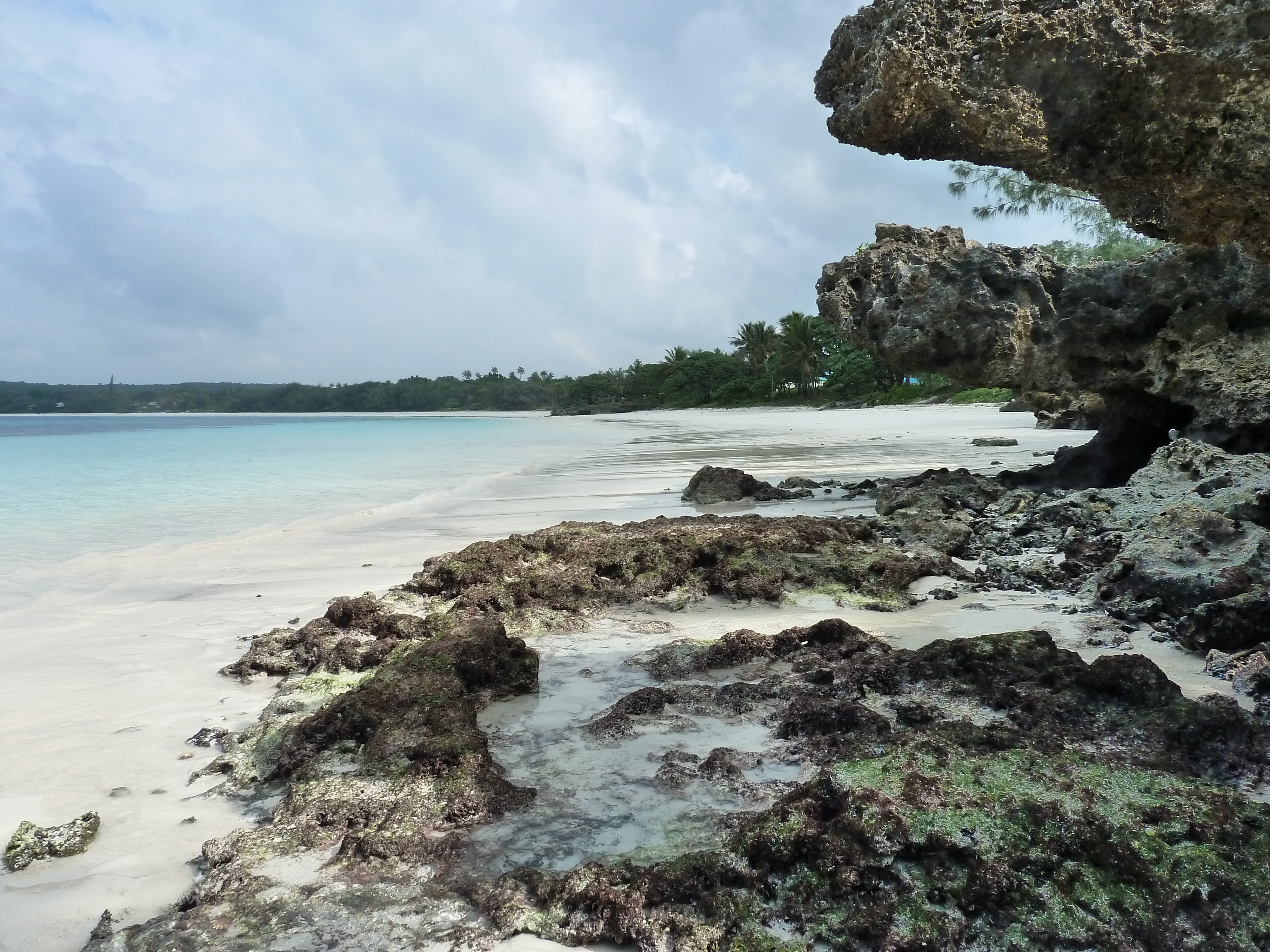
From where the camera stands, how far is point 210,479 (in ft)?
58.0

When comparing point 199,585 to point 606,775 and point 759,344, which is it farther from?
point 759,344

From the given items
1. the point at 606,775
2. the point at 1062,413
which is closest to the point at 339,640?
the point at 606,775

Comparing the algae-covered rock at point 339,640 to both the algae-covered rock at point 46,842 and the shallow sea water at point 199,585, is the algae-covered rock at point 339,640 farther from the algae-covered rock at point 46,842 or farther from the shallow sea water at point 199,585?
the algae-covered rock at point 46,842

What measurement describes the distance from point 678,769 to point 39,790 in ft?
7.39

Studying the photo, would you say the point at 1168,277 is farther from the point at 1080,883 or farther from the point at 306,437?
the point at 306,437

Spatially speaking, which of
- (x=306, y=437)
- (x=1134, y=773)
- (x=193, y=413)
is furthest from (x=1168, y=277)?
(x=193, y=413)

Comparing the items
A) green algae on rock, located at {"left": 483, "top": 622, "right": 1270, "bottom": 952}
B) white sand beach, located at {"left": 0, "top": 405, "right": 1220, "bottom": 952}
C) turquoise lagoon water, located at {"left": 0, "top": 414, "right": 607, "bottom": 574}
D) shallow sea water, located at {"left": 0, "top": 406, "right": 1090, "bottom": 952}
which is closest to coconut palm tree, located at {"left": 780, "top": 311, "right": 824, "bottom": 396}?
turquoise lagoon water, located at {"left": 0, "top": 414, "right": 607, "bottom": 574}

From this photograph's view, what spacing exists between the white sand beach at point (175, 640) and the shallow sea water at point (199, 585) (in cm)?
1

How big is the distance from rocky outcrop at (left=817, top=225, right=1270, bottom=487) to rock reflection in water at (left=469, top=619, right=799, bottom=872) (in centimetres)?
612

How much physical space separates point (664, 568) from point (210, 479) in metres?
15.6

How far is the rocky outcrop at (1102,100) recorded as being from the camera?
2.90 metres

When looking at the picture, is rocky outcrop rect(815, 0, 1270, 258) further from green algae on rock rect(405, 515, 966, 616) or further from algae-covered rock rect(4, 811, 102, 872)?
algae-covered rock rect(4, 811, 102, 872)

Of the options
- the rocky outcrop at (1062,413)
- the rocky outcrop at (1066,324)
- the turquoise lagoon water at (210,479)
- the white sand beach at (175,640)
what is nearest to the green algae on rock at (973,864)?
the white sand beach at (175,640)

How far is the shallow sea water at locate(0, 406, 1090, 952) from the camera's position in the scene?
2.47 meters
